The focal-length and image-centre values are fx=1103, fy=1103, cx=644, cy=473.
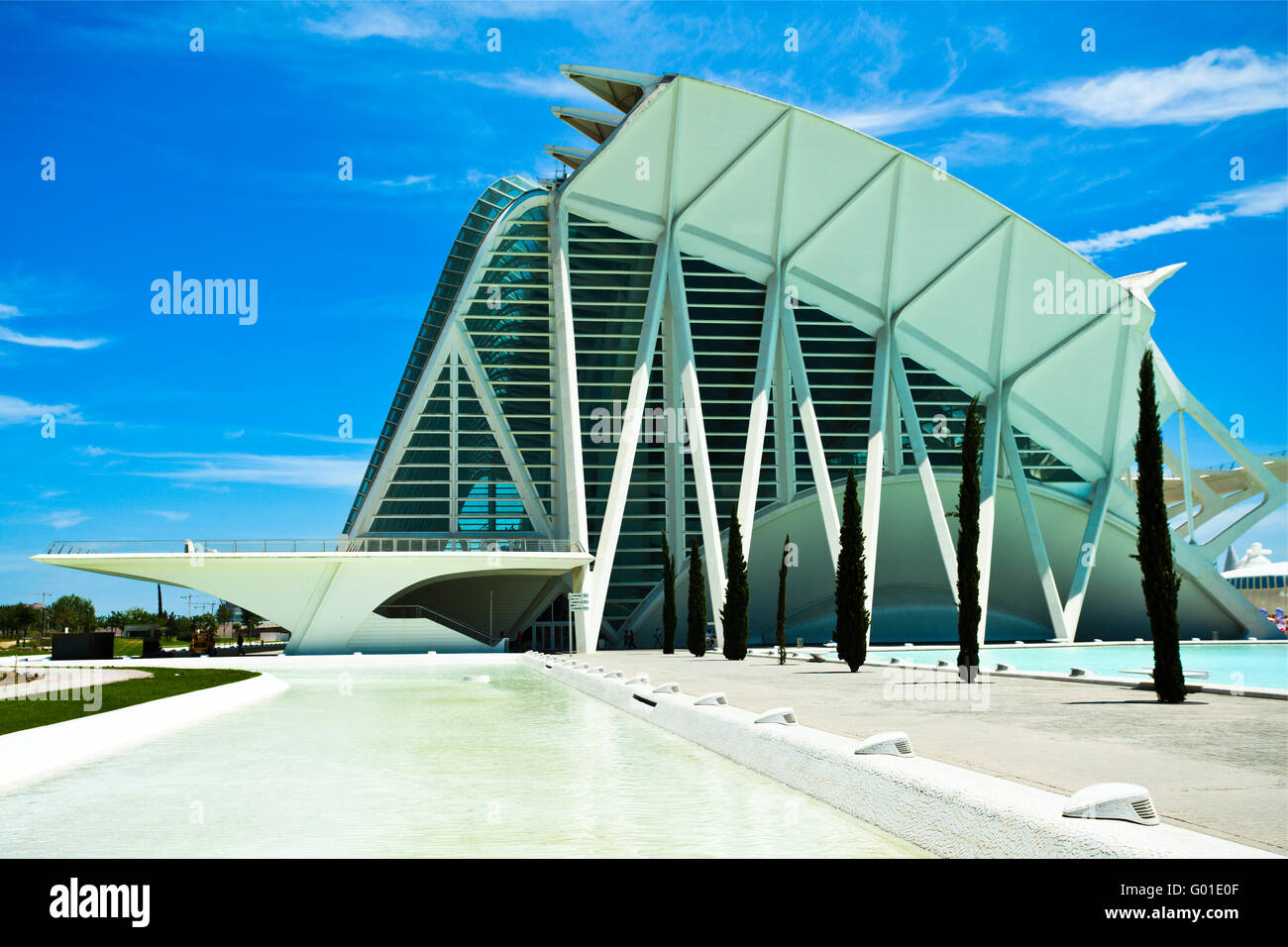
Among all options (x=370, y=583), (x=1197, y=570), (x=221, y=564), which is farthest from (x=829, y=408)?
(x=221, y=564)

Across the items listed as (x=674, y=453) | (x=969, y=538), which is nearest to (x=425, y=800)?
(x=969, y=538)

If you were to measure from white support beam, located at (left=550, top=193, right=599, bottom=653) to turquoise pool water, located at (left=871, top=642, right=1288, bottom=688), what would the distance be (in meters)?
12.7

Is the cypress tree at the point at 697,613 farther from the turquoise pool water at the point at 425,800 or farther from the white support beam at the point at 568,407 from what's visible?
the turquoise pool water at the point at 425,800

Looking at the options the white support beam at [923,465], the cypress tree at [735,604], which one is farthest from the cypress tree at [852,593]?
the white support beam at [923,465]

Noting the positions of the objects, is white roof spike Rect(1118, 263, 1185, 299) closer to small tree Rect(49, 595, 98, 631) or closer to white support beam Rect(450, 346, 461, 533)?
white support beam Rect(450, 346, 461, 533)

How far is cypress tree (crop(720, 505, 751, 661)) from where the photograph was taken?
34.9 meters

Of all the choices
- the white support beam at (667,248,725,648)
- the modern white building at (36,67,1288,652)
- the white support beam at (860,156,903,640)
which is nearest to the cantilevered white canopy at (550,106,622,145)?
the modern white building at (36,67,1288,652)

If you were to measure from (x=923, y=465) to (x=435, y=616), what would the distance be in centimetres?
2138

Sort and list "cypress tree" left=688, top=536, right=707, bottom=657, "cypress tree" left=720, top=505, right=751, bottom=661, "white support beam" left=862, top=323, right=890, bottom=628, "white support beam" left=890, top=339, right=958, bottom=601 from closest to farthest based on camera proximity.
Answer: "cypress tree" left=720, top=505, right=751, bottom=661, "cypress tree" left=688, top=536, right=707, bottom=657, "white support beam" left=862, top=323, right=890, bottom=628, "white support beam" left=890, top=339, right=958, bottom=601

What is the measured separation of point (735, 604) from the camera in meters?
35.5

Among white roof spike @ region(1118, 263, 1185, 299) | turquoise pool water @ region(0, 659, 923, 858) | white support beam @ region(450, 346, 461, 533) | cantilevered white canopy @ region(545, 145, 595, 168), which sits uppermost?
cantilevered white canopy @ region(545, 145, 595, 168)

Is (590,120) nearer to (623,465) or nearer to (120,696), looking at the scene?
(623,465)

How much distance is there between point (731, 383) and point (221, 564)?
2304 centimetres
